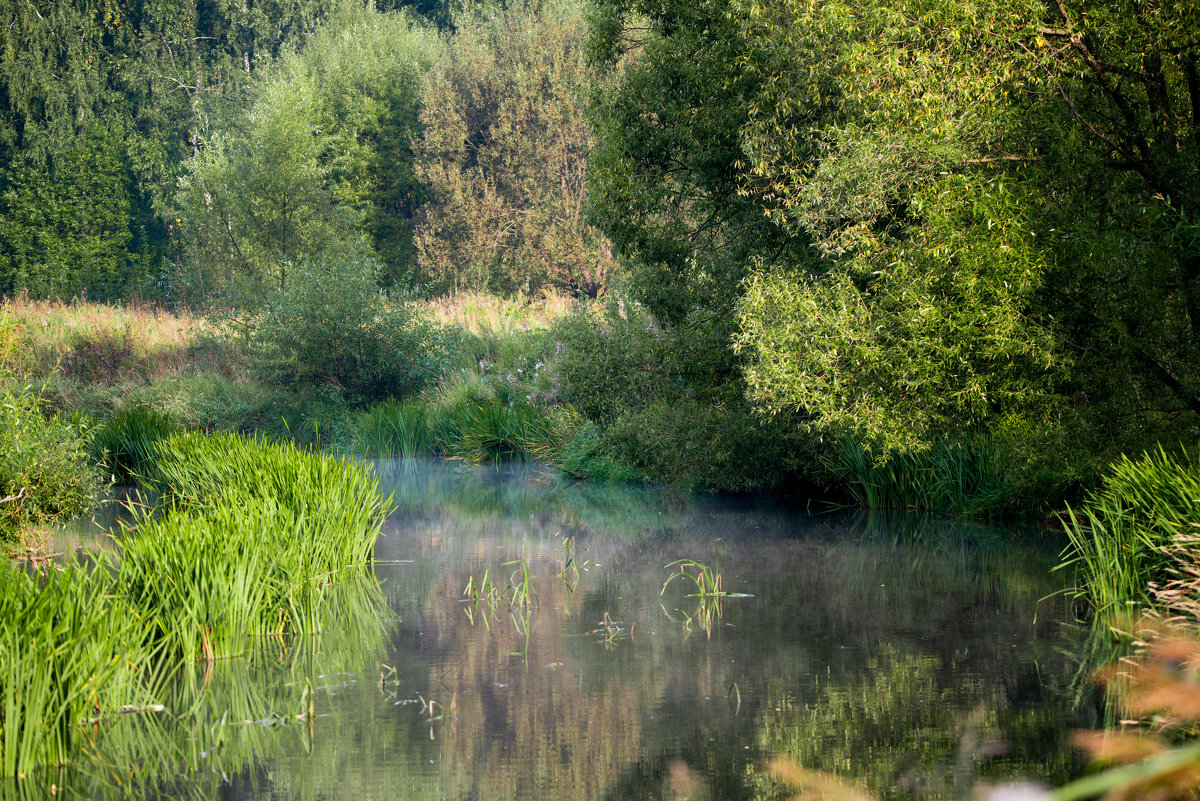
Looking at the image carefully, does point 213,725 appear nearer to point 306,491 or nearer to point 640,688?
point 640,688

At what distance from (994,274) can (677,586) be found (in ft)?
13.0

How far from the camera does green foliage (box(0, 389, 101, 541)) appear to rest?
33.2 ft

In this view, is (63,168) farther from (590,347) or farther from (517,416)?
(590,347)

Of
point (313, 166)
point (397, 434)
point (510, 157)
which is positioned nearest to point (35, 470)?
point (397, 434)

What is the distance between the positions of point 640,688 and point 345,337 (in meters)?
16.5

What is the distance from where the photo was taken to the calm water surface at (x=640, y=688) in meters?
5.29

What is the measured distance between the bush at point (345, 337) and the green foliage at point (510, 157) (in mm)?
12219

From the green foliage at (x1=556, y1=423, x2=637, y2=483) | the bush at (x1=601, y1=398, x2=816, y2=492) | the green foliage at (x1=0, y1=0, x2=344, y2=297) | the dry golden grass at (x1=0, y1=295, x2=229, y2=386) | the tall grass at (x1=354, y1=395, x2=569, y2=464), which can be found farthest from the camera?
the green foliage at (x1=0, y1=0, x2=344, y2=297)

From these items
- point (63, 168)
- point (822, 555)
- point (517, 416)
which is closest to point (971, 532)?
point (822, 555)

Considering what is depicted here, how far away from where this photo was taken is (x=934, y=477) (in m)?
13.5

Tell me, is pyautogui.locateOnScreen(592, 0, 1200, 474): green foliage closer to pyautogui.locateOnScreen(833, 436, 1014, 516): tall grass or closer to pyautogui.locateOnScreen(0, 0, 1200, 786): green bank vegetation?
pyautogui.locateOnScreen(0, 0, 1200, 786): green bank vegetation

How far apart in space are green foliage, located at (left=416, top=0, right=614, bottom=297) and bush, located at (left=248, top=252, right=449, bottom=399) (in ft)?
40.1

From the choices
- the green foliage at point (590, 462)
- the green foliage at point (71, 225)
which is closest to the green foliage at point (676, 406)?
the green foliage at point (590, 462)

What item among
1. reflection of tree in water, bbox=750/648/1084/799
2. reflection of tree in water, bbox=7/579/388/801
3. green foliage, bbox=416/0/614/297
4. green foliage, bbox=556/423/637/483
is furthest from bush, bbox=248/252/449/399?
reflection of tree in water, bbox=750/648/1084/799
